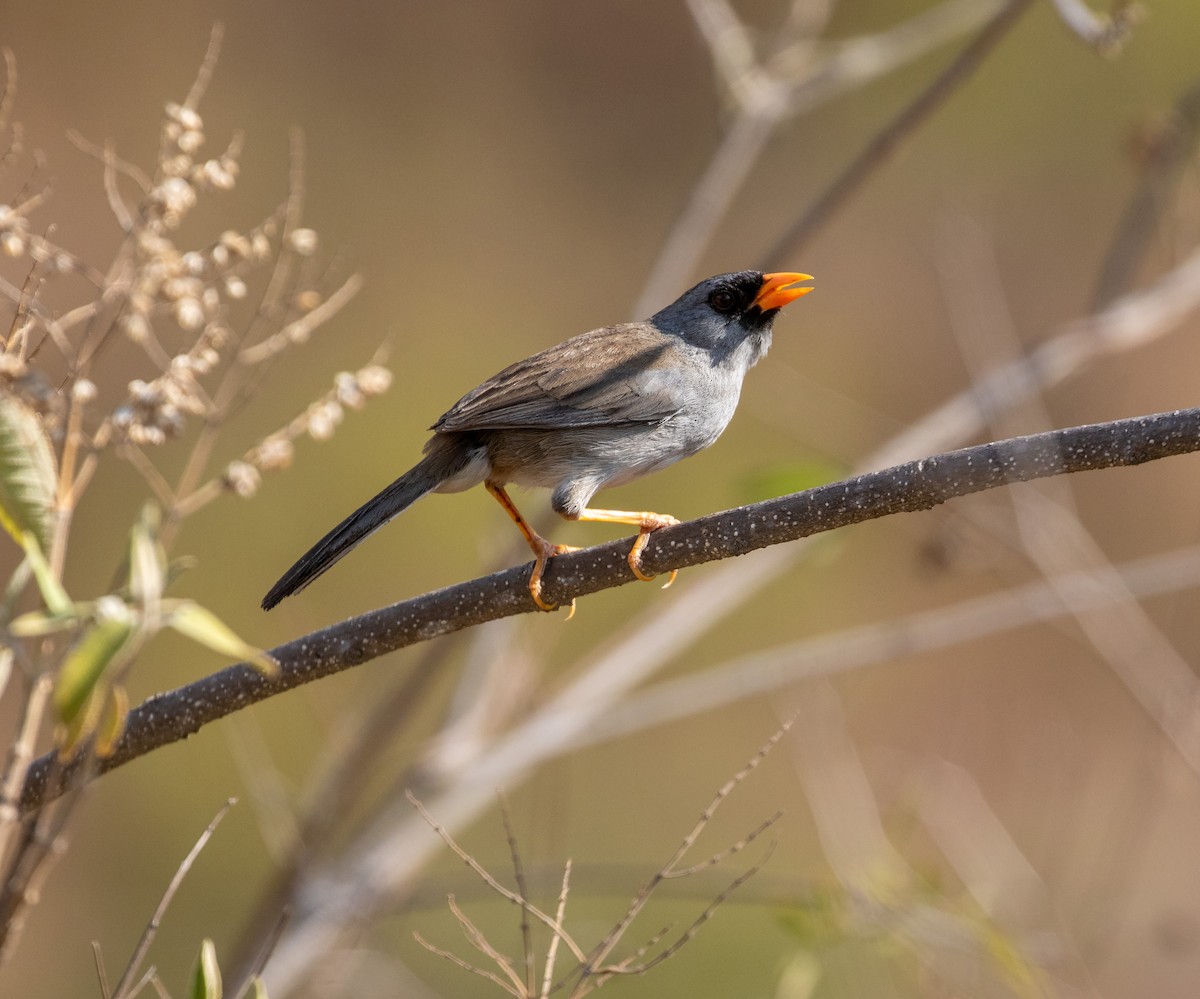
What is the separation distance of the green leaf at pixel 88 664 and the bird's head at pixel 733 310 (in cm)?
293

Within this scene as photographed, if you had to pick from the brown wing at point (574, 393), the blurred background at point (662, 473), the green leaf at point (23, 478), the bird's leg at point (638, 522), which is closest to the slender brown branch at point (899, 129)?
the blurred background at point (662, 473)

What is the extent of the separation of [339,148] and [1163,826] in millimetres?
6785

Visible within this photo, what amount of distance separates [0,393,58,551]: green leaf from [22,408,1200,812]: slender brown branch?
505mm

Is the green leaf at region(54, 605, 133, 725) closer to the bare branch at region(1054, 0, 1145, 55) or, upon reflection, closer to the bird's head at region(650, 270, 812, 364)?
the bird's head at region(650, 270, 812, 364)

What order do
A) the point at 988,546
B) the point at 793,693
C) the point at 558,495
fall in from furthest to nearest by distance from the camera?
the point at 793,693
the point at 988,546
the point at 558,495

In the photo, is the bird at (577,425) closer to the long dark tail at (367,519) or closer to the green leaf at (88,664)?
the long dark tail at (367,519)

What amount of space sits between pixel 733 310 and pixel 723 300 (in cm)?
5

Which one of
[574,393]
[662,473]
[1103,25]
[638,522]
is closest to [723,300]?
[574,393]

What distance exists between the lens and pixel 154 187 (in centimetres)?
237

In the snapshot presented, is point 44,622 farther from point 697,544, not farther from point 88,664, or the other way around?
point 697,544

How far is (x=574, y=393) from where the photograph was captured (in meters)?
3.92

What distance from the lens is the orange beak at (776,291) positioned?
433 centimetres

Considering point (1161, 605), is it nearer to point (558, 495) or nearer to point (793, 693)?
point (793, 693)

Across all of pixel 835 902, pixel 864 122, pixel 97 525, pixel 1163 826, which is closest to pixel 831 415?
pixel 864 122
